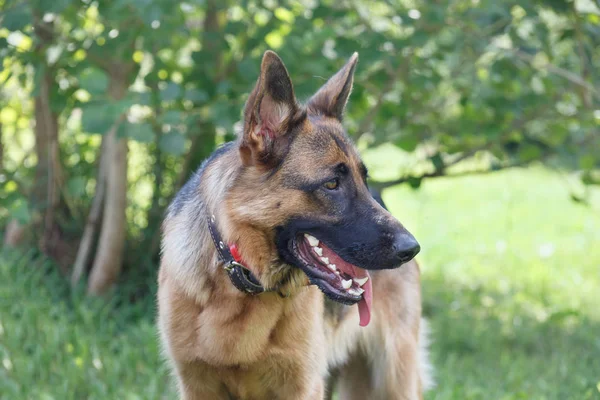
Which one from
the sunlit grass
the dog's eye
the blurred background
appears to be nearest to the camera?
the dog's eye

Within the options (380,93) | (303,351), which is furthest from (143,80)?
(303,351)

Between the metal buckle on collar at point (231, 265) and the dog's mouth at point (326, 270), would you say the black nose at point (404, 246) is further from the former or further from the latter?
the metal buckle on collar at point (231, 265)

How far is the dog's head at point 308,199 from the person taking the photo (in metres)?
3.13

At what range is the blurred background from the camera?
504cm

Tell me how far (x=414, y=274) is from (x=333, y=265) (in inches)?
53.9

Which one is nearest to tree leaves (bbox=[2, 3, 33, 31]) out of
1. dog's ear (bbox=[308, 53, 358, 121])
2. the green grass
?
the green grass

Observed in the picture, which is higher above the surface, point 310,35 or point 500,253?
point 310,35

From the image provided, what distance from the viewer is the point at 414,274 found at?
4.56 metres

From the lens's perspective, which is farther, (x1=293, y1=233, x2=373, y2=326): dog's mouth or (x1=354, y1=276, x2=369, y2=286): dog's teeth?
(x1=354, y1=276, x2=369, y2=286): dog's teeth

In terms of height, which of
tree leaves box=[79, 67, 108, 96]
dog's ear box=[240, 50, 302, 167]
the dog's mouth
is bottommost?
tree leaves box=[79, 67, 108, 96]

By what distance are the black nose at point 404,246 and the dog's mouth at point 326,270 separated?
0.28 meters

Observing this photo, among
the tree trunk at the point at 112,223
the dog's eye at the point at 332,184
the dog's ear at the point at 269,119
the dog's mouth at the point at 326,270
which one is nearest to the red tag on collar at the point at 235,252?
the dog's mouth at the point at 326,270

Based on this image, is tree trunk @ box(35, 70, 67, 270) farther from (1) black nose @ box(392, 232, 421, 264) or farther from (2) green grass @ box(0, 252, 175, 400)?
(1) black nose @ box(392, 232, 421, 264)

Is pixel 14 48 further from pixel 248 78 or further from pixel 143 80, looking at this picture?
pixel 248 78
